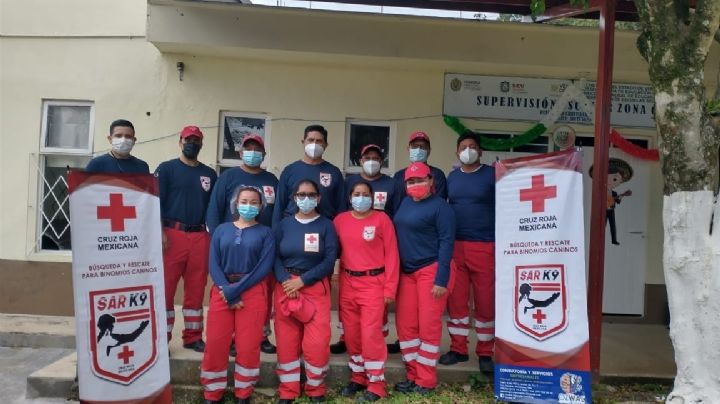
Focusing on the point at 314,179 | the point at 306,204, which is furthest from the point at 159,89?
the point at 306,204

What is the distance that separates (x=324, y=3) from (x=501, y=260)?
3840mm

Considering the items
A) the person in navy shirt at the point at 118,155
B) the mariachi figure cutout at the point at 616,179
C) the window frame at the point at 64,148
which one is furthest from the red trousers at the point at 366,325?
the window frame at the point at 64,148

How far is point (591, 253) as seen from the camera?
4.58m

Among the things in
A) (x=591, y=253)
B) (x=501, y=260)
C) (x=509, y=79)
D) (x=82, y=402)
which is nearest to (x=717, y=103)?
(x=591, y=253)

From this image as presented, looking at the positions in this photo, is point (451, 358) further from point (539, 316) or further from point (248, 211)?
point (248, 211)

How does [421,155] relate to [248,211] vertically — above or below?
above

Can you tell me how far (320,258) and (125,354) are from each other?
147 cm

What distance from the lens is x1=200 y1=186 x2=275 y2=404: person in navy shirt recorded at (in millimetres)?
4090

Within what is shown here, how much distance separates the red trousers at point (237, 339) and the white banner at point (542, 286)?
1.82 m

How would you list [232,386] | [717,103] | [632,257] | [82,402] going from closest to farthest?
[82,402]
[717,103]
[232,386]
[632,257]

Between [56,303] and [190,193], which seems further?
[56,303]

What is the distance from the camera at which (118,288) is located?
12.1ft

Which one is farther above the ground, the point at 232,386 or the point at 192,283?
the point at 192,283

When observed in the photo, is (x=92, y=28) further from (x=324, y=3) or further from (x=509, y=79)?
(x=509, y=79)
